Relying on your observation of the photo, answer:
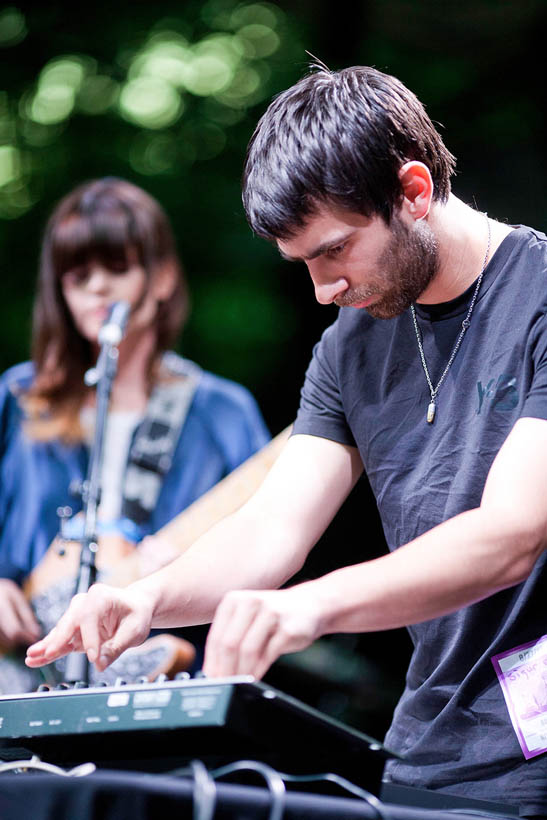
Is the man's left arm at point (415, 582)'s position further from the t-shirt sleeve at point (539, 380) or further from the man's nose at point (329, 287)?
the man's nose at point (329, 287)

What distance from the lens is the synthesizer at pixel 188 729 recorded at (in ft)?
3.30

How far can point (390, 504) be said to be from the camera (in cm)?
167

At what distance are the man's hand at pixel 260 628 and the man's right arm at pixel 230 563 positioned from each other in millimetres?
307

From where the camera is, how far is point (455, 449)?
157 centimetres

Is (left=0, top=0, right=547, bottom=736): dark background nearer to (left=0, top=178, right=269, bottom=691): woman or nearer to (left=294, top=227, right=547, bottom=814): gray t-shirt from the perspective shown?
(left=0, top=178, right=269, bottom=691): woman

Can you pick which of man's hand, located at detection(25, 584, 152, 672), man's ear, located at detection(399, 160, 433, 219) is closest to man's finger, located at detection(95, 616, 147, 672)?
man's hand, located at detection(25, 584, 152, 672)

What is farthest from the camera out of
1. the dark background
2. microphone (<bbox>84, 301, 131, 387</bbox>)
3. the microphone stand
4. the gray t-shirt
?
the dark background

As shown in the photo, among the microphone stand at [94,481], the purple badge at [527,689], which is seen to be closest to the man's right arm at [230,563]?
the purple badge at [527,689]

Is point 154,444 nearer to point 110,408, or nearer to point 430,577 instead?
Result: point 110,408

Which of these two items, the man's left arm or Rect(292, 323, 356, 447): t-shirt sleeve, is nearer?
the man's left arm

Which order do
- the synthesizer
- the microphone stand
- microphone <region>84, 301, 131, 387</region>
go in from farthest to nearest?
microphone <region>84, 301, 131, 387</region> < the microphone stand < the synthesizer

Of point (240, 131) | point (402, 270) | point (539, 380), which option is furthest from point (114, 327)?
point (240, 131)

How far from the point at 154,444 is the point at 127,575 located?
432 mm

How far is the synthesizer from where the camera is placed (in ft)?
3.30
